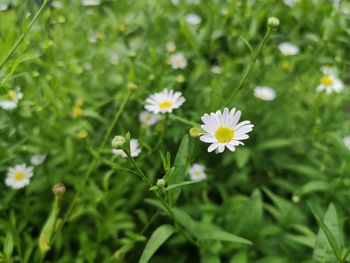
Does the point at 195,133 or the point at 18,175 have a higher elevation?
the point at 195,133

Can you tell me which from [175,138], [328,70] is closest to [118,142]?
[175,138]

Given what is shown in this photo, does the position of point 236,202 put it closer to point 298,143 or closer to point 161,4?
point 298,143

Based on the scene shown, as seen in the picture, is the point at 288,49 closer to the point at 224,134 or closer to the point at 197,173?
the point at 197,173

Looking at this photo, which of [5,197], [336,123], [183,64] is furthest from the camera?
[336,123]

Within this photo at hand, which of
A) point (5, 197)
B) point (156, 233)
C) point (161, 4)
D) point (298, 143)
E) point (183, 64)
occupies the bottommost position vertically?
point (298, 143)

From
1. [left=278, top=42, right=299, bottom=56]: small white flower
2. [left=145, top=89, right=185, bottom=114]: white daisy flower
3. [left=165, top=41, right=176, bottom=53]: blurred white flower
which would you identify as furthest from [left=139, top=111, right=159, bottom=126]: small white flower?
[left=278, top=42, right=299, bottom=56]: small white flower

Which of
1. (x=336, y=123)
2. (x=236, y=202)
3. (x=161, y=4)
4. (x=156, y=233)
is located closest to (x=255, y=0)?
(x=161, y=4)

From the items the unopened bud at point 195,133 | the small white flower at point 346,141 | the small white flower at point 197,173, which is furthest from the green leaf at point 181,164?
the small white flower at point 346,141
